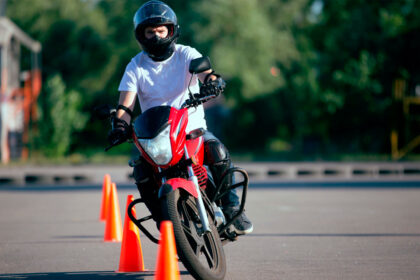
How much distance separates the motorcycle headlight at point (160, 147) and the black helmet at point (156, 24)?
91cm

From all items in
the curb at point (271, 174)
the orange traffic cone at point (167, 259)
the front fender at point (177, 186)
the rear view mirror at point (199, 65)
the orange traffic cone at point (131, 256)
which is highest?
the rear view mirror at point (199, 65)

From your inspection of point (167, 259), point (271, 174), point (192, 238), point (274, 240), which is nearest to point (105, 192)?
point (274, 240)

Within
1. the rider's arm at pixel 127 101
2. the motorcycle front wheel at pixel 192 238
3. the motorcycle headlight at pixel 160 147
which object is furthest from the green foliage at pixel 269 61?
the motorcycle headlight at pixel 160 147

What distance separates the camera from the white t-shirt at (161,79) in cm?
593

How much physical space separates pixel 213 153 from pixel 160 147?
757mm

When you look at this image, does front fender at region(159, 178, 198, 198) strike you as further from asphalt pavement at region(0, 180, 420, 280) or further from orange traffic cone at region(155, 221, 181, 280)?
asphalt pavement at region(0, 180, 420, 280)

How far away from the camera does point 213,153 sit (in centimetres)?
582

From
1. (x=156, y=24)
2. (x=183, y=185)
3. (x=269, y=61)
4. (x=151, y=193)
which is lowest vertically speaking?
(x=151, y=193)

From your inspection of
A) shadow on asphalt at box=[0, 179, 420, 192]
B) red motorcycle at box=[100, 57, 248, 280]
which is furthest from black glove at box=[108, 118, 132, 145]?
shadow on asphalt at box=[0, 179, 420, 192]

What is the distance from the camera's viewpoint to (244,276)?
606cm

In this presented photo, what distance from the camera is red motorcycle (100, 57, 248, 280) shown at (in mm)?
5086

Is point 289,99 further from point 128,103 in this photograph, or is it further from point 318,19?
point 128,103

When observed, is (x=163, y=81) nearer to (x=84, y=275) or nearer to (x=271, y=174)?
(x=84, y=275)

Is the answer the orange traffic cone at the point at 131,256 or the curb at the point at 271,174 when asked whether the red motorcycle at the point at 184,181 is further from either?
the curb at the point at 271,174
